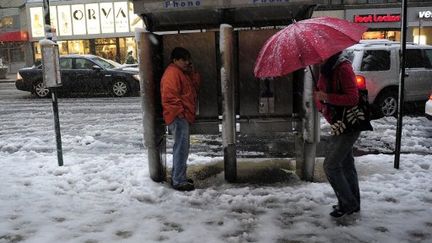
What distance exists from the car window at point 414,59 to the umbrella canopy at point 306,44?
7872 millimetres

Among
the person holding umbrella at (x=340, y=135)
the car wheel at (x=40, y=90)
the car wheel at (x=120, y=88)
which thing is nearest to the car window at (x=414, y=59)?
the person holding umbrella at (x=340, y=135)

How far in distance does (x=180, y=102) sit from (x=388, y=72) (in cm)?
714

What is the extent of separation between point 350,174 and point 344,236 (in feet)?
2.55

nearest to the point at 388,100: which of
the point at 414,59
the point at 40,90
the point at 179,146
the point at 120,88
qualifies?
the point at 414,59

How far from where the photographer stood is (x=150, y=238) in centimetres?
431

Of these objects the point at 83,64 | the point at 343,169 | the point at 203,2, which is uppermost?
the point at 203,2

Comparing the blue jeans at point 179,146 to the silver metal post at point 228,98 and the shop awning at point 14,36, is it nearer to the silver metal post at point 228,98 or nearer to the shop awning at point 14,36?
the silver metal post at point 228,98

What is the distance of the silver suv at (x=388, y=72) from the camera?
10.9 m

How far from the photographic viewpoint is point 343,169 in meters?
4.82

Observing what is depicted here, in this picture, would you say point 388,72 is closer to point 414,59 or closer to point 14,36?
point 414,59

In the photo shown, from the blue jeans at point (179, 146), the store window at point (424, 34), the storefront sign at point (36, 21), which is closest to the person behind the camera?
the blue jeans at point (179, 146)

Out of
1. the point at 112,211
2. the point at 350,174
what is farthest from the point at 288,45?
the point at 112,211

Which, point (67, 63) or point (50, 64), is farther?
point (67, 63)

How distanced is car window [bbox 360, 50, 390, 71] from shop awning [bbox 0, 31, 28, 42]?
96.6 ft
